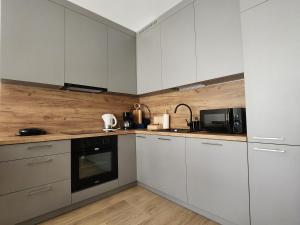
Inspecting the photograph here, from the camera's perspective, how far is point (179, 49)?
2.06 meters

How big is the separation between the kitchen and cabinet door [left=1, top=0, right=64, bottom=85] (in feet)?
0.03

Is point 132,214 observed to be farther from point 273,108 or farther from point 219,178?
point 273,108

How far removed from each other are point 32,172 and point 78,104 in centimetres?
105

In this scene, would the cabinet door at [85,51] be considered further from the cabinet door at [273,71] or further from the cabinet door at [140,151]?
the cabinet door at [273,71]

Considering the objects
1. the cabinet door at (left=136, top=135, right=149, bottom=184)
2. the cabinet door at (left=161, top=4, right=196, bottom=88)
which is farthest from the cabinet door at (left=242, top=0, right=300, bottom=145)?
the cabinet door at (left=136, top=135, right=149, bottom=184)

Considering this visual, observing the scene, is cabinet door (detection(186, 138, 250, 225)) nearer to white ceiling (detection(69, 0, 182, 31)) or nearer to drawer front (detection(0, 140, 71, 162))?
drawer front (detection(0, 140, 71, 162))

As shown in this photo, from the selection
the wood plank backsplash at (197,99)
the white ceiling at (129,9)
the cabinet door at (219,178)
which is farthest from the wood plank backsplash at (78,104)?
the white ceiling at (129,9)

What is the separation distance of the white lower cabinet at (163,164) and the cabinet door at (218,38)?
0.82 m

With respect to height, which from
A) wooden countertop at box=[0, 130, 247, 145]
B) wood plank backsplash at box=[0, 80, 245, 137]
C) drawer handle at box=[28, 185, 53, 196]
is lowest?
drawer handle at box=[28, 185, 53, 196]

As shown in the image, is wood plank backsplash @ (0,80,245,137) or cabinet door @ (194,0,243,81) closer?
cabinet door @ (194,0,243,81)

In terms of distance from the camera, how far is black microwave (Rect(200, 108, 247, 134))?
1.49 metres

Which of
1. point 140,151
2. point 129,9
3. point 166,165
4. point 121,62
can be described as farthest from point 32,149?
point 129,9

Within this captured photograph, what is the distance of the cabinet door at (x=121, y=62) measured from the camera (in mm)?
2404

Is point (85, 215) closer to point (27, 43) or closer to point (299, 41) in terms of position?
point (27, 43)
